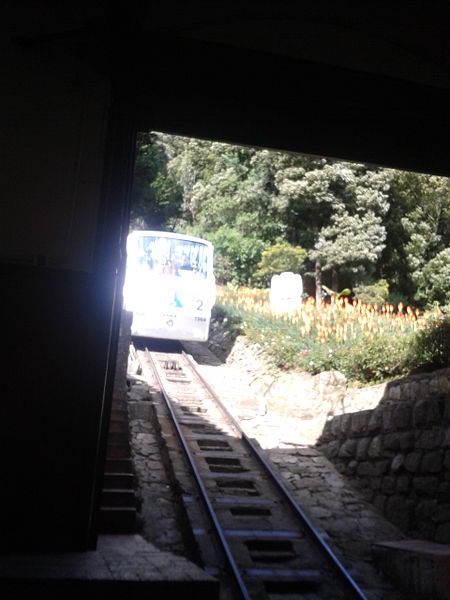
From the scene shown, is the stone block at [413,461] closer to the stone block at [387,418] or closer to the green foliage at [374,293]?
the stone block at [387,418]

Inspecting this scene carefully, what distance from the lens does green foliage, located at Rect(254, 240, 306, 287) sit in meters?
25.0

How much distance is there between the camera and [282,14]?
6.18 m

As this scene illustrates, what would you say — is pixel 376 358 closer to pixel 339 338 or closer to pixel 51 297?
pixel 339 338

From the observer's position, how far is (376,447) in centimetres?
1009

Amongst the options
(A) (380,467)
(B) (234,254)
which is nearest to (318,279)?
(B) (234,254)

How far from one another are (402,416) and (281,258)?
16.0 metres

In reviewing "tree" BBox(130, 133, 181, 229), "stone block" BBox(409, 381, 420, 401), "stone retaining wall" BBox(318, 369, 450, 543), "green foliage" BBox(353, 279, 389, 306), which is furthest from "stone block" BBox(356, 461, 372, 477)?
"tree" BBox(130, 133, 181, 229)

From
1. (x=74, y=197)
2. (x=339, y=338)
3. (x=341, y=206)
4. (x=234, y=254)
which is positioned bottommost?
(x=339, y=338)

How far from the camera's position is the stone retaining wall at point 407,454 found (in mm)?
8625

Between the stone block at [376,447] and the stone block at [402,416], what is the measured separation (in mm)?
421

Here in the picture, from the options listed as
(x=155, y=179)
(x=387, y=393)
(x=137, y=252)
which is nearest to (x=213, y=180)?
(x=155, y=179)

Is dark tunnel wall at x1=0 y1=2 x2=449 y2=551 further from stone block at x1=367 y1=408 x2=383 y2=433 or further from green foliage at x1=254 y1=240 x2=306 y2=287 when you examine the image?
green foliage at x1=254 y1=240 x2=306 y2=287

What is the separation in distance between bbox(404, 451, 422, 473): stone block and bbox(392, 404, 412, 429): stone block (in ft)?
1.45

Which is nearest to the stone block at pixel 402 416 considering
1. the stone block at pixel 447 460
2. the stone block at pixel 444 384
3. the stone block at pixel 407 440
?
the stone block at pixel 407 440
